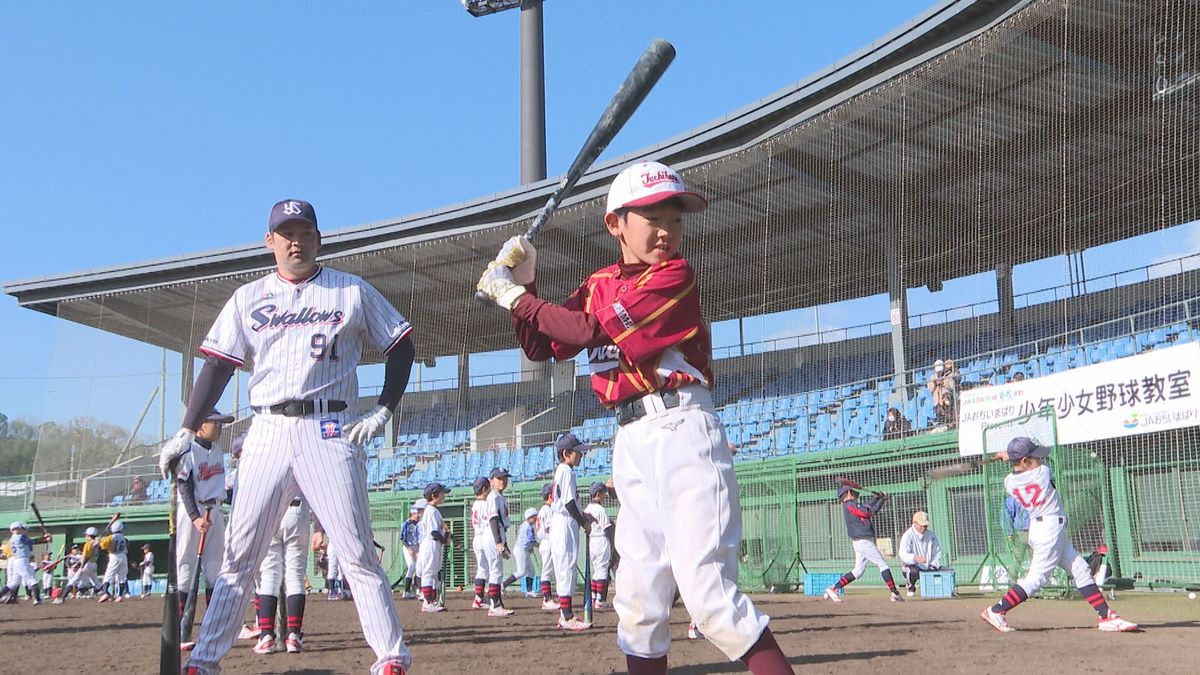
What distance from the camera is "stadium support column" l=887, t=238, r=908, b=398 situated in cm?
2254

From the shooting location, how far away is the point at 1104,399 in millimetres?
15117

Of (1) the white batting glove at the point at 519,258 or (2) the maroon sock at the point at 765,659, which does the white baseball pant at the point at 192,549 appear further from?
(2) the maroon sock at the point at 765,659

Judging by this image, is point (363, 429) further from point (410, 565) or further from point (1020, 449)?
point (410, 565)

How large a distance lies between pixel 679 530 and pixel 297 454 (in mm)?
1973

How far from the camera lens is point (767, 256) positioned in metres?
28.4

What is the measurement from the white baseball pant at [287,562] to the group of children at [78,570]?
16.4 metres

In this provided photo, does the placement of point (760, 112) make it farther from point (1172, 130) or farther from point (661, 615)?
point (661, 615)

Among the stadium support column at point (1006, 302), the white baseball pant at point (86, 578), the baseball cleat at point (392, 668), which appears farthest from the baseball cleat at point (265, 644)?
the white baseball pant at point (86, 578)

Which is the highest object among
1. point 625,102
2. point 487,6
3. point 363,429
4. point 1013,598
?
point 487,6

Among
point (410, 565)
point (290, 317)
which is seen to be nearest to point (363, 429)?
point (290, 317)

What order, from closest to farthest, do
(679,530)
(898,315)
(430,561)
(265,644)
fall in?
(679,530)
(265,644)
(430,561)
(898,315)

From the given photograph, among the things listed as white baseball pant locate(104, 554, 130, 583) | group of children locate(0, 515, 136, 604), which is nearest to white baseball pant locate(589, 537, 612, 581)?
group of children locate(0, 515, 136, 604)

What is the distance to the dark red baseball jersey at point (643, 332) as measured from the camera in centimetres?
366

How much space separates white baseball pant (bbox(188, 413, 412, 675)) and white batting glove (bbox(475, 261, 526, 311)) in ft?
4.24
